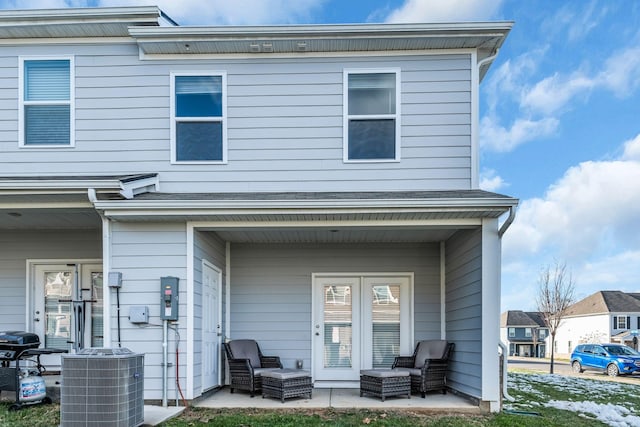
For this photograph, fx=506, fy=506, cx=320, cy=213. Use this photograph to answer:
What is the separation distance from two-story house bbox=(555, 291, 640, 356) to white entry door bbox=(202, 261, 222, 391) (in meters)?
31.3

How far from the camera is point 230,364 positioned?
22.7 ft

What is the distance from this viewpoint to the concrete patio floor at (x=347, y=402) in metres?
6.01

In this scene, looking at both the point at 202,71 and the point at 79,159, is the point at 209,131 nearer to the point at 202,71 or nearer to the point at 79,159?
the point at 202,71

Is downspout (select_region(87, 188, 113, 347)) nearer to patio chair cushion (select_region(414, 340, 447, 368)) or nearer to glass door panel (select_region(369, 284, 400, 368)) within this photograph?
glass door panel (select_region(369, 284, 400, 368))

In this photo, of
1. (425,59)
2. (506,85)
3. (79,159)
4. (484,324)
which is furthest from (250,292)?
(506,85)

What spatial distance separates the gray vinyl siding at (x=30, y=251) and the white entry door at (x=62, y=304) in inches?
6.2

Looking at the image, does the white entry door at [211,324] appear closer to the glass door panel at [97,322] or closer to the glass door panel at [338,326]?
the glass door panel at [338,326]

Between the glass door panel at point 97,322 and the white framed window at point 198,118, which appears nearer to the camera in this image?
the white framed window at point 198,118

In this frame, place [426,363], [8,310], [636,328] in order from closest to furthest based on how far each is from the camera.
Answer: [426,363]
[8,310]
[636,328]

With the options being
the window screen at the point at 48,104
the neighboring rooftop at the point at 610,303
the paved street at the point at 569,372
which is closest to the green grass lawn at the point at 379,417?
the window screen at the point at 48,104

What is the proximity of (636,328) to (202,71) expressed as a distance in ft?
121

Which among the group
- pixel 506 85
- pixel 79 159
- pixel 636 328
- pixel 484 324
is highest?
pixel 506 85

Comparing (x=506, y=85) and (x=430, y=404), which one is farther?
(x=506, y=85)

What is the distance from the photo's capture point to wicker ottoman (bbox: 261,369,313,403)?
6.31 m
